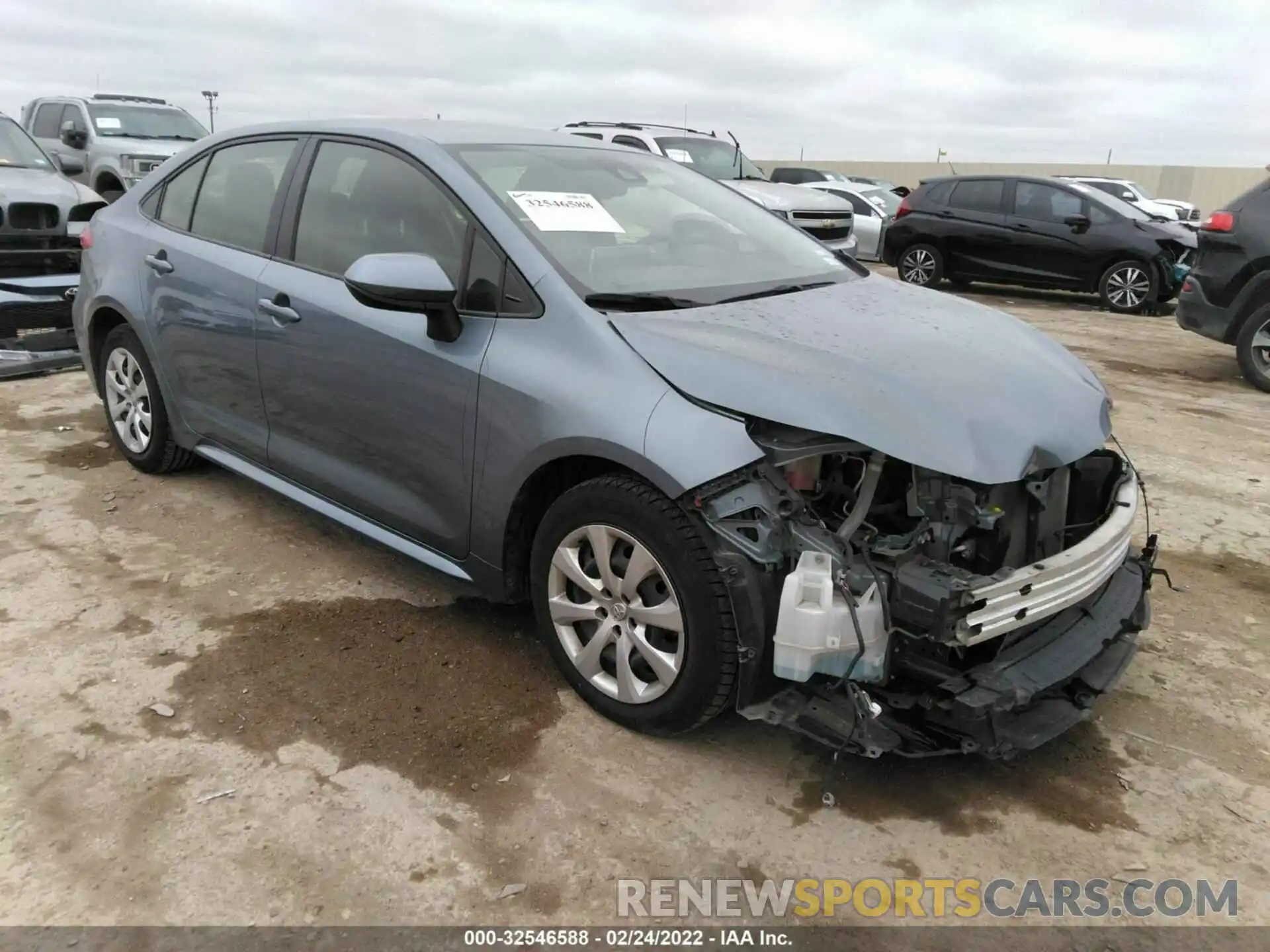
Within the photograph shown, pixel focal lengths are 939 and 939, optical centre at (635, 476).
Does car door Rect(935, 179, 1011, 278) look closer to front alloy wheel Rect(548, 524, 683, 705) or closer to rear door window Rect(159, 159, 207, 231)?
rear door window Rect(159, 159, 207, 231)

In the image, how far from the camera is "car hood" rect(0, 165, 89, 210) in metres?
7.20

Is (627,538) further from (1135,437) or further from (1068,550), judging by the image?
(1135,437)

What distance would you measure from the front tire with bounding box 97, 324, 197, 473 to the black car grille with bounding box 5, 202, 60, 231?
3.42 meters

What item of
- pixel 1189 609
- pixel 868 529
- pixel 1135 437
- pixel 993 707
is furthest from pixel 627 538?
pixel 1135 437

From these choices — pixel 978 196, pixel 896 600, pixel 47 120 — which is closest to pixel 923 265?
pixel 978 196

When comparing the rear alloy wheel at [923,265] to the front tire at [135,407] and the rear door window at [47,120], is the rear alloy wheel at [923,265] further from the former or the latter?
the rear door window at [47,120]

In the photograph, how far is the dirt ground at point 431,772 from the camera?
2.24 m

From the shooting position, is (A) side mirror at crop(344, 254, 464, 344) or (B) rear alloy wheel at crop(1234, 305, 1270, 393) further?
(B) rear alloy wheel at crop(1234, 305, 1270, 393)

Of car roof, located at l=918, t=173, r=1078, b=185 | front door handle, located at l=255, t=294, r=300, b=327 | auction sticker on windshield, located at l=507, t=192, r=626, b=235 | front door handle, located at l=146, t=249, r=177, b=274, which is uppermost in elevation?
car roof, located at l=918, t=173, r=1078, b=185

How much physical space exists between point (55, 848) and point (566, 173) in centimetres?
253

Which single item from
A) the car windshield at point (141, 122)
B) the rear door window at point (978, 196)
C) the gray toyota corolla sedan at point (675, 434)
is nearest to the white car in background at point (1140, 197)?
the rear door window at point (978, 196)

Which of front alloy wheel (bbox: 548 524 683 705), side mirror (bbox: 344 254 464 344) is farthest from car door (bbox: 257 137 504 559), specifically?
front alloy wheel (bbox: 548 524 683 705)

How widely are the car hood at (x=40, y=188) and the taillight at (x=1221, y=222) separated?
9105mm

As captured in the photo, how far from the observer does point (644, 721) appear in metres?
2.69
